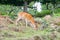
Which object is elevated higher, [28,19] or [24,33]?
[28,19]

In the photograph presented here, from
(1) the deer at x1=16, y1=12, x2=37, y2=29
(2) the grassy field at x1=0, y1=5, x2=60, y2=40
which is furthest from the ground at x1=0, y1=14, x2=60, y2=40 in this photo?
(1) the deer at x1=16, y1=12, x2=37, y2=29

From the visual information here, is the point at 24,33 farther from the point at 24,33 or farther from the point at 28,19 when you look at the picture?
the point at 28,19

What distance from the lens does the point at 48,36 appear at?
9.80 metres

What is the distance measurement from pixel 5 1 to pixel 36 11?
634 centimetres

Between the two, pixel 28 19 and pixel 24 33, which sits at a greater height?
pixel 28 19

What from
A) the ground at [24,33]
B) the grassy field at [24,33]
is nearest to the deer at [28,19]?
the ground at [24,33]

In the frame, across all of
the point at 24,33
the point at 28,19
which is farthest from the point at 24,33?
the point at 28,19

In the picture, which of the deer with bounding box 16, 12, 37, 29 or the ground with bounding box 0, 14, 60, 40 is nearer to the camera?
the ground with bounding box 0, 14, 60, 40

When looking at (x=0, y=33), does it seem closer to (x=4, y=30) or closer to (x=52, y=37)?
(x=4, y=30)

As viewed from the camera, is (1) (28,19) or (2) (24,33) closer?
(2) (24,33)

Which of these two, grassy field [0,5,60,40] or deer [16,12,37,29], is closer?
grassy field [0,5,60,40]

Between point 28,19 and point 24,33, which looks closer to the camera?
point 24,33

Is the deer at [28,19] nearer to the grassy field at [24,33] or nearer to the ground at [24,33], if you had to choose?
the ground at [24,33]

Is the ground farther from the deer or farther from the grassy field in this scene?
the deer
